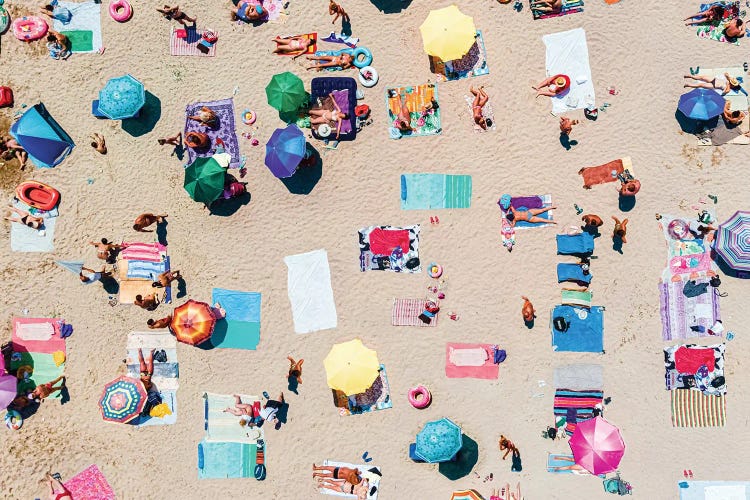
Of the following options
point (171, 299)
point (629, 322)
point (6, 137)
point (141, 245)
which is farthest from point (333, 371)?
point (6, 137)

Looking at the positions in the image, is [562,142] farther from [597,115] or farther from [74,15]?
[74,15]

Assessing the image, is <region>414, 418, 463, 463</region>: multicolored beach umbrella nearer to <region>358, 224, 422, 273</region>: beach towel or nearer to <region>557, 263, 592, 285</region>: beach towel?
<region>358, 224, 422, 273</region>: beach towel

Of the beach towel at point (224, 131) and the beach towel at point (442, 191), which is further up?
the beach towel at point (224, 131)

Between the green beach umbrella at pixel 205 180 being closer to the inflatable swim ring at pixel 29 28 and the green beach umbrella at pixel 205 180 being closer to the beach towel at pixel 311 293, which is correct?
the beach towel at pixel 311 293

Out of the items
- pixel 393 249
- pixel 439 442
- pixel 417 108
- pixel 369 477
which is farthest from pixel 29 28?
pixel 439 442

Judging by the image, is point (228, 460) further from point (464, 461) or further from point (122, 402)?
point (464, 461)

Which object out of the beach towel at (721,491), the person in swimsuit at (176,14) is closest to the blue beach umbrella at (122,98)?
the person in swimsuit at (176,14)
